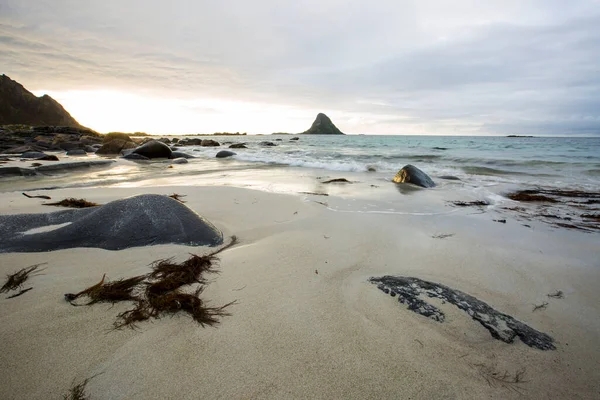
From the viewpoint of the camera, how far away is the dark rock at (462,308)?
66.8 inches

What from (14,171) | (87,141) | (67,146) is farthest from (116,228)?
(87,141)

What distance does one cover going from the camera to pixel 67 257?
236cm

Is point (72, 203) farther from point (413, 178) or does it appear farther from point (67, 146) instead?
point (67, 146)

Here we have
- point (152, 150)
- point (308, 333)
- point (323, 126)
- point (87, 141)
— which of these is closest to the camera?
point (308, 333)

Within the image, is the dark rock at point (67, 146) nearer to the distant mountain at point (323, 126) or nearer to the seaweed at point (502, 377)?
the seaweed at point (502, 377)

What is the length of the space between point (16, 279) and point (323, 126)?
123 metres

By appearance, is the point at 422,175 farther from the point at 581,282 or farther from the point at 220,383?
the point at 220,383

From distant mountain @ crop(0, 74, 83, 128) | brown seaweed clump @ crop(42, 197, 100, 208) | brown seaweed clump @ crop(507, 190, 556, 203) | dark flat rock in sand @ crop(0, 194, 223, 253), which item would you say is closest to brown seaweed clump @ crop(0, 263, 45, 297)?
dark flat rock in sand @ crop(0, 194, 223, 253)

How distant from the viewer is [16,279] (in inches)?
78.2

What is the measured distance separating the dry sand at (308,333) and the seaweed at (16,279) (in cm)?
10

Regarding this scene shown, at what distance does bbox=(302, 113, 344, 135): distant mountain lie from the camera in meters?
119

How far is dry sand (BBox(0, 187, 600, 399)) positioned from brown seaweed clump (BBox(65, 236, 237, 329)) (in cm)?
8

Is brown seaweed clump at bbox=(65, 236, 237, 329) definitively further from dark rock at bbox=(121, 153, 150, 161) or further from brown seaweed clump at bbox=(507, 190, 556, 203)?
dark rock at bbox=(121, 153, 150, 161)

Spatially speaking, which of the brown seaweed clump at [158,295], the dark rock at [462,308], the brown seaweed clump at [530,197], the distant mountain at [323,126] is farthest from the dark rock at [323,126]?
the brown seaweed clump at [158,295]
